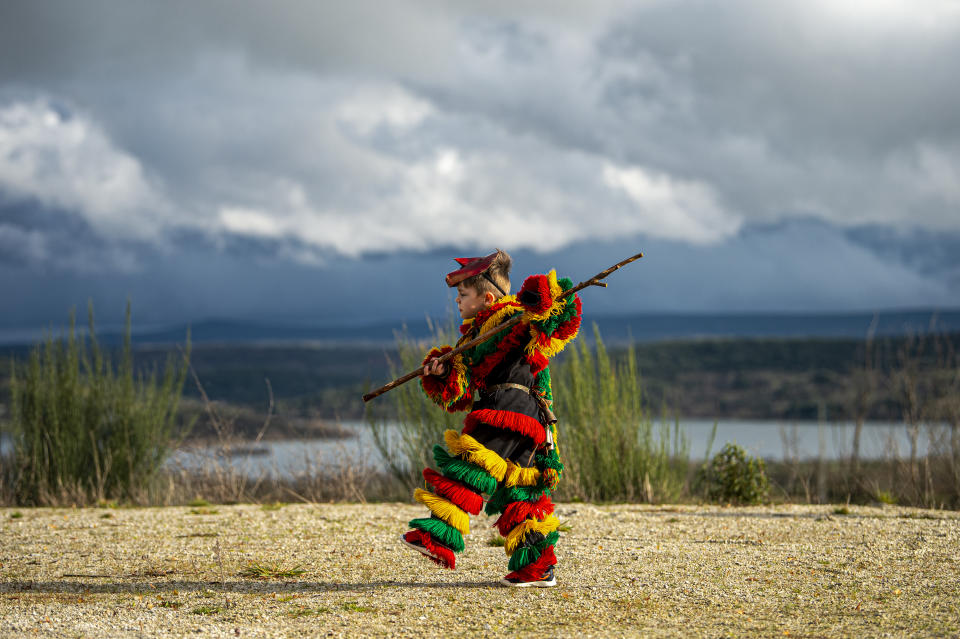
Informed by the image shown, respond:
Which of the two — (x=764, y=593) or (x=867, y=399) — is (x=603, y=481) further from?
(x=764, y=593)

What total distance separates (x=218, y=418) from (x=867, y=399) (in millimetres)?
7224

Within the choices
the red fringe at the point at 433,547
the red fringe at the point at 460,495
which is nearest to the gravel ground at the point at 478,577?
the red fringe at the point at 433,547

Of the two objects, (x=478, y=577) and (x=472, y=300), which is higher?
(x=472, y=300)

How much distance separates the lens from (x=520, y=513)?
466 centimetres

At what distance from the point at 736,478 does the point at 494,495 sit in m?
5.16

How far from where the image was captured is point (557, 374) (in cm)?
946

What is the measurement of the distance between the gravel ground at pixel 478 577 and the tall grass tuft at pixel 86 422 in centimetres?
167

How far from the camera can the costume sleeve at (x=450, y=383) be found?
190 inches

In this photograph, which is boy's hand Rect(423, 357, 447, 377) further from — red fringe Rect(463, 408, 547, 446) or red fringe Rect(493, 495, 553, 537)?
red fringe Rect(493, 495, 553, 537)

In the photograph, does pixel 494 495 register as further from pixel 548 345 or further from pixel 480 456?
pixel 548 345

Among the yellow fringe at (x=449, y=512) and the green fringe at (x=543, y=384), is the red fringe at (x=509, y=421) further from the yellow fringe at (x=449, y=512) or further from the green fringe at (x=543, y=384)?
the yellow fringe at (x=449, y=512)

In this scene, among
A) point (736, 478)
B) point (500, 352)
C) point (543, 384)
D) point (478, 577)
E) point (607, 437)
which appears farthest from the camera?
point (736, 478)

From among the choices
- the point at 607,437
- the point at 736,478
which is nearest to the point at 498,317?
the point at 607,437

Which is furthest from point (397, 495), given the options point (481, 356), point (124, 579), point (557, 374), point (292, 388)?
point (292, 388)
